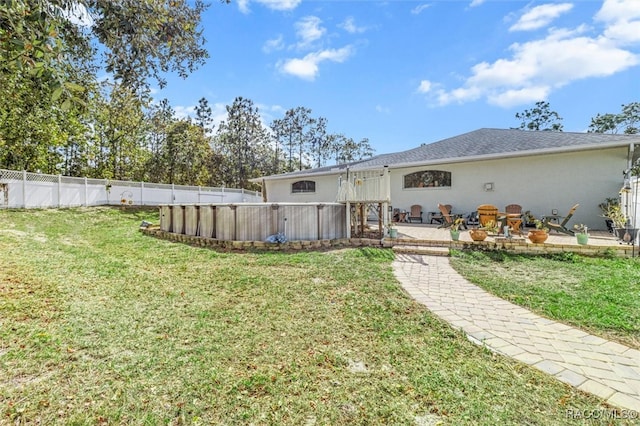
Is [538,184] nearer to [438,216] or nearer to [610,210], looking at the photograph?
[610,210]

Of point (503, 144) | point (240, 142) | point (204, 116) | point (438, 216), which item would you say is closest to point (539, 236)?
point (438, 216)

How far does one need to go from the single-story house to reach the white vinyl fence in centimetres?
1385

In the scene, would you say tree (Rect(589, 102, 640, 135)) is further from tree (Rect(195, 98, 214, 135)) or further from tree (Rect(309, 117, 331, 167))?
tree (Rect(195, 98, 214, 135))

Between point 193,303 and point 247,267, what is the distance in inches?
76.7

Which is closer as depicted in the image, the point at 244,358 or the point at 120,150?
the point at 244,358

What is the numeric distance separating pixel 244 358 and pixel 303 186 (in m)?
14.6

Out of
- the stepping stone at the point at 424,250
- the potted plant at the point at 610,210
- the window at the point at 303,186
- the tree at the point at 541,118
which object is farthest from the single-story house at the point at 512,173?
the tree at the point at 541,118

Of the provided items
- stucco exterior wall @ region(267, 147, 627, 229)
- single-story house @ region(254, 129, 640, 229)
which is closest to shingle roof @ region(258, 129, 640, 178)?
single-story house @ region(254, 129, 640, 229)

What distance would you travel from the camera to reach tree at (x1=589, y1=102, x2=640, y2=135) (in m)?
30.5

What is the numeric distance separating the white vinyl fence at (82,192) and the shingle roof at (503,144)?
48.3ft

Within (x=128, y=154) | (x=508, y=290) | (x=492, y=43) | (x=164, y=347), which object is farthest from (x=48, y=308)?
(x=128, y=154)

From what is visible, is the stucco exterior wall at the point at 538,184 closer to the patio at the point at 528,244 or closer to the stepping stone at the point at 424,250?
the patio at the point at 528,244

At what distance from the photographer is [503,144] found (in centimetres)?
1117

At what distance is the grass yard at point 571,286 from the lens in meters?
3.43
